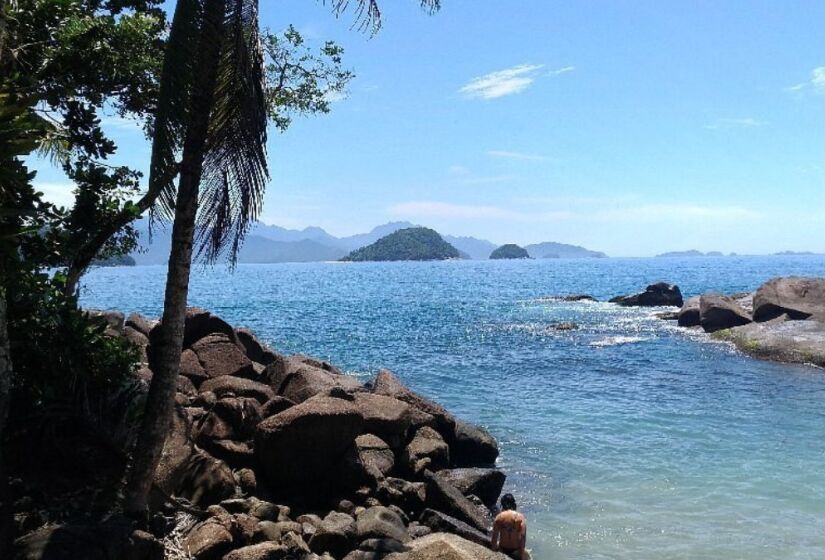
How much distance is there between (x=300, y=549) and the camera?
9711mm

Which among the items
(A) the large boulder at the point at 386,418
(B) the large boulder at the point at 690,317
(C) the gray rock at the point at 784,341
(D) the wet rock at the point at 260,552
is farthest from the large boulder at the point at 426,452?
(B) the large boulder at the point at 690,317

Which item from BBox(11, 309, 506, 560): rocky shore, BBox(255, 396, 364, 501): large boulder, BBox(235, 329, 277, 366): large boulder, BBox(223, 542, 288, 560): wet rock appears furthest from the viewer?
BBox(235, 329, 277, 366): large boulder

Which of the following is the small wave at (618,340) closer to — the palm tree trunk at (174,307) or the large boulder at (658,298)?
the large boulder at (658,298)

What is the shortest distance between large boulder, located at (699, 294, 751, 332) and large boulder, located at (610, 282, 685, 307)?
2041 centimetres

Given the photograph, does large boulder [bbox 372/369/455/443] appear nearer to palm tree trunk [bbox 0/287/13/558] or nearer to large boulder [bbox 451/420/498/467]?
large boulder [bbox 451/420/498/467]

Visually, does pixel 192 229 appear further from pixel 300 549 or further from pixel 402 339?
pixel 402 339

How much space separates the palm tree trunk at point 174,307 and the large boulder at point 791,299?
37.8 meters

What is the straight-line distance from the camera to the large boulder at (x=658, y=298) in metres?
64.4

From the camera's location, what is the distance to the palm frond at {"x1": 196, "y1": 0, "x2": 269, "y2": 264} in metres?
8.50

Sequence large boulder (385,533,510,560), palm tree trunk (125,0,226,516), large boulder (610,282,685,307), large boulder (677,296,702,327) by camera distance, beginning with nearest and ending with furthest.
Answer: large boulder (385,533,510,560) < palm tree trunk (125,0,226,516) < large boulder (677,296,702,327) < large boulder (610,282,685,307)

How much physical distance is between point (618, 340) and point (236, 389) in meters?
30.2

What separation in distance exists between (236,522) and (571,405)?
649 inches

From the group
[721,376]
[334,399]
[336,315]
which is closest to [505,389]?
[721,376]

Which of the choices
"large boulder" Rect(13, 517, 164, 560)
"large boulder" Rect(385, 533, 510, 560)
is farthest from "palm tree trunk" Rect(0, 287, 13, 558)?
"large boulder" Rect(385, 533, 510, 560)
